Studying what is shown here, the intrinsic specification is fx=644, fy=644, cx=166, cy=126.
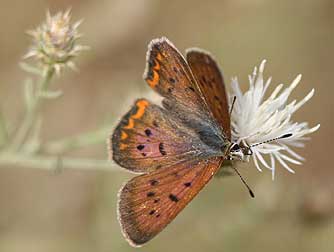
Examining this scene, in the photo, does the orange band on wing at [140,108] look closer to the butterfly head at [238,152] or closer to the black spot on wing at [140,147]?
the black spot on wing at [140,147]

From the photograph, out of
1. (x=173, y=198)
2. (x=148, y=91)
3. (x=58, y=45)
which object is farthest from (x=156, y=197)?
(x=148, y=91)

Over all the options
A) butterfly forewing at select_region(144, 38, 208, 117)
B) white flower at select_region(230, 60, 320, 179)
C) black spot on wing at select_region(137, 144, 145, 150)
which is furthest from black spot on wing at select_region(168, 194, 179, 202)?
white flower at select_region(230, 60, 320, 179)

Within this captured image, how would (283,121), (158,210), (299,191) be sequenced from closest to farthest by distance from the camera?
1. (158,210)
2. (283,121)
3. (299,191)

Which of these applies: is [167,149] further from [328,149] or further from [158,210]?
[328,149]

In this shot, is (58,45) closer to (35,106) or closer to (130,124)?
(35,106)

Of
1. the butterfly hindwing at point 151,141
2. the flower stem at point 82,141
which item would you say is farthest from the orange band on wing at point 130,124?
the flower stem at point 82,141

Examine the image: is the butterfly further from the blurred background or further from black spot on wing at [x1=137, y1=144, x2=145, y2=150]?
the blurred background

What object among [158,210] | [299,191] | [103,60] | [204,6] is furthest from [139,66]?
[158,210]

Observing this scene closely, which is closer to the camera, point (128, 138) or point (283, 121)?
point (128, 138)
